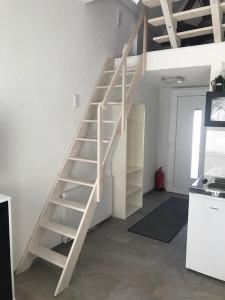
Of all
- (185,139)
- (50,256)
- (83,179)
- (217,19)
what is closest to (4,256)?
(50,256)

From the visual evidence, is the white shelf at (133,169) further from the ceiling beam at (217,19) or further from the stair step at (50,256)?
the ceiling beam at (217,19)

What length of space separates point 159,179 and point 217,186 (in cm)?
275

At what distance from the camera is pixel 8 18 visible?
2.19 m

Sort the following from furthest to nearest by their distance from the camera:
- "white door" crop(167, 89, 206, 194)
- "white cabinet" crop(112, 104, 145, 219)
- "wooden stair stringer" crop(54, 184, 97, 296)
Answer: "white door" crop(167, 89, 206, 194)
"white cabinet" crop(112, 104, 145, 219)
"wooden stair stringer" crop(54, 184, 97, 296)

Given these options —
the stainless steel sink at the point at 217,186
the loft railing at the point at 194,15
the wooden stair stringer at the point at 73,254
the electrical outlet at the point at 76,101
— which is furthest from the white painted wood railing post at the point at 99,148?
the loft railing at the point at 194,15

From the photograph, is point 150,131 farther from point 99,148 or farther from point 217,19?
point 99,148

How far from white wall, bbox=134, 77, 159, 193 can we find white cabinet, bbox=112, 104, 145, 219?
1.99 ft

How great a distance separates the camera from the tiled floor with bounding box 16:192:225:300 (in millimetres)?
2178

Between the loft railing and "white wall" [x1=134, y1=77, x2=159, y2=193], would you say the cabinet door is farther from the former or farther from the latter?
"white wall" [x1=134, y1=77, x2=159, y2=193]

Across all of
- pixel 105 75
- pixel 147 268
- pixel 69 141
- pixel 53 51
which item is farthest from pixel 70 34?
pixel 147 268

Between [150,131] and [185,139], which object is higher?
[150,131]

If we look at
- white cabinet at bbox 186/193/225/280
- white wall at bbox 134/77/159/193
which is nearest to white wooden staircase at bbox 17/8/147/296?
white cabinet at bbox 186/193/225/280

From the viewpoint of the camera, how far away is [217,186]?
2.45 metres

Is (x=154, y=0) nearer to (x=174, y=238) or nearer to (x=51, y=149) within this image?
(x=51, y=149)
